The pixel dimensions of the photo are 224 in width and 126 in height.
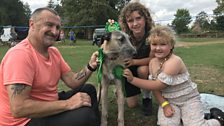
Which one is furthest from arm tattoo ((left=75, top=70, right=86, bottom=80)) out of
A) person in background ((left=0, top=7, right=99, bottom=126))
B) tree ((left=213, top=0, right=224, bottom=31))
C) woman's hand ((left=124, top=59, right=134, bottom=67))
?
tree ((left=213, top=0, right=224, bottom=31))

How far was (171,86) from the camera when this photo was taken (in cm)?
384

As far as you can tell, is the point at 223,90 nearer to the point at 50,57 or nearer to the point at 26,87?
the point at 50,57

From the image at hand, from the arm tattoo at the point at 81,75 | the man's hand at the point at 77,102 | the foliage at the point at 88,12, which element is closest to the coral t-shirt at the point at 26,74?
the man's hand at the point at 77,102

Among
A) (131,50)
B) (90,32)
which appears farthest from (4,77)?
(90,32)

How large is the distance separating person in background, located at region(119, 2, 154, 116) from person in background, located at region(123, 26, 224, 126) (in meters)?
0.53

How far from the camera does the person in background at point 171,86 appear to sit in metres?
3.69

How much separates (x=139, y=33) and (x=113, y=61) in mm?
Result: 841

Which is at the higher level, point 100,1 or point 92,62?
point 100,1

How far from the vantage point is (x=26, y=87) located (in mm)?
2836

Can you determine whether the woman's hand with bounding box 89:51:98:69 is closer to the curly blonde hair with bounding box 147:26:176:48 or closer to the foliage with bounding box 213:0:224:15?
the curly blonde hair with bounding box 147:26:176:48

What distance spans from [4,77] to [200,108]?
8.16 ft

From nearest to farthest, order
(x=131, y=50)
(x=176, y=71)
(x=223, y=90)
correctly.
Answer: (x=176, y=71), (x=131, y=50), (x=223, y=90)

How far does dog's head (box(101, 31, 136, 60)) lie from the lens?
164 inches

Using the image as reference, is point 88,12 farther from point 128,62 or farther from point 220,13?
point 128,62
